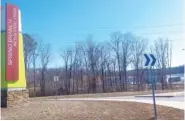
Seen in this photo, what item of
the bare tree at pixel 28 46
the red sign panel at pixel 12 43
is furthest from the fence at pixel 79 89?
the red sign panel at pixel 12 43

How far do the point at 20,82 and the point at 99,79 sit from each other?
4473 centimetres

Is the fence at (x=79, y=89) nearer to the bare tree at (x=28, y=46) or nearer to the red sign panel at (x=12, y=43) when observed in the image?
the bare tree at (x=28, y=46)

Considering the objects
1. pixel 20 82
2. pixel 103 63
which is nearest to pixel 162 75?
pixel 103 63

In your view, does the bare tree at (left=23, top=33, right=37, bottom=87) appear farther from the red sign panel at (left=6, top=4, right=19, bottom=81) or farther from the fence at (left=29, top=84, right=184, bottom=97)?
the red sign panel at (left=6, top=4, right=19, bottom=81)

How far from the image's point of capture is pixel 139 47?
6309 centimetres

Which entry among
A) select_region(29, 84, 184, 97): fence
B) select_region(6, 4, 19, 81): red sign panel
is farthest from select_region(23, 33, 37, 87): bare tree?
select_region(6, 4, 19, 81): red sign panel

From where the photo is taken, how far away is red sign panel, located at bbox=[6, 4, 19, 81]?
17672 millimetres

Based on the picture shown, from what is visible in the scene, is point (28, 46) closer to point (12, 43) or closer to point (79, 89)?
point (79, 89)

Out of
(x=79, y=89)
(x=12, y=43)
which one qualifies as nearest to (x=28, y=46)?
(x=79, y=89)

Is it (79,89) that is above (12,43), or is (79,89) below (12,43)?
below

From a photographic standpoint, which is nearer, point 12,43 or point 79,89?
point 12,43

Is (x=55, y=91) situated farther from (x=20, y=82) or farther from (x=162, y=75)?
(x=20, y=82)

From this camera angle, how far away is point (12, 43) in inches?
705

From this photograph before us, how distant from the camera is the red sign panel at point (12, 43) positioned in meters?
17.7
